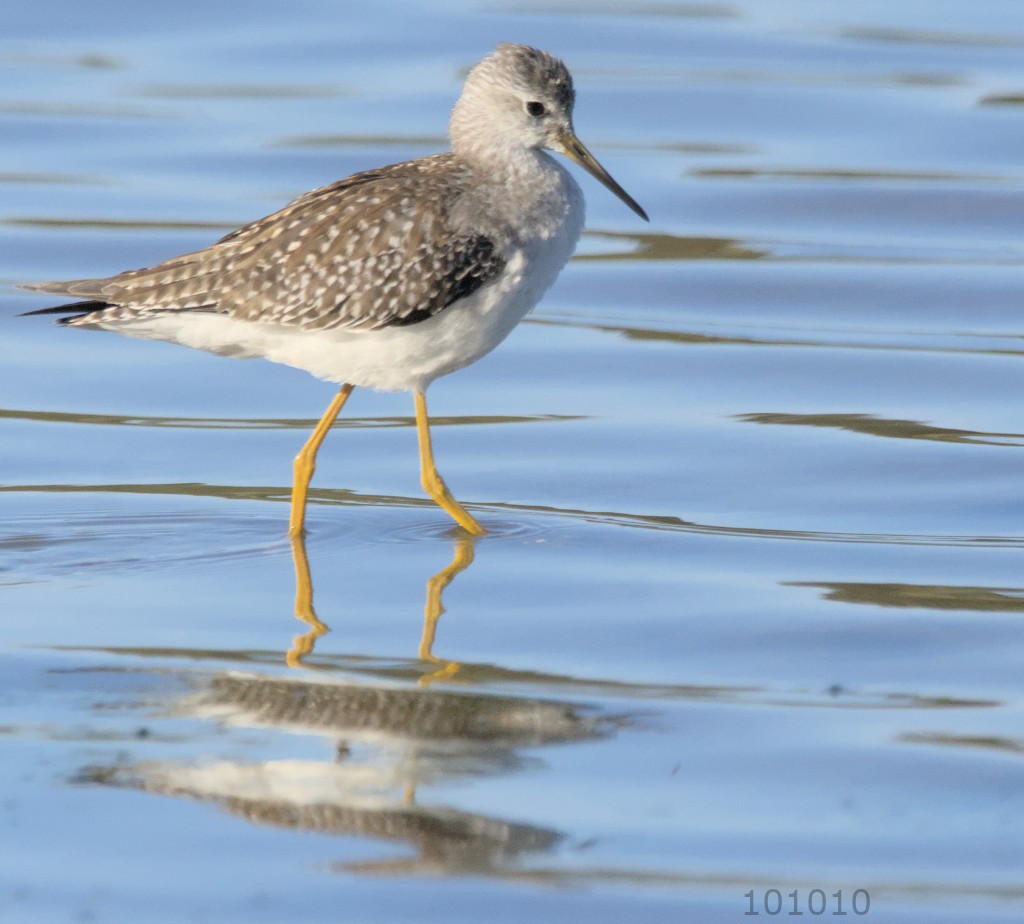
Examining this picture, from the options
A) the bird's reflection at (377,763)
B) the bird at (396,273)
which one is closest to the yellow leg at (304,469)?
the bird at (396,273)

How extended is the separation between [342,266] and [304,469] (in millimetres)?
972

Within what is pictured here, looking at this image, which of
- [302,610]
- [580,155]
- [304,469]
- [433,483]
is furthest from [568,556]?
[580,155]

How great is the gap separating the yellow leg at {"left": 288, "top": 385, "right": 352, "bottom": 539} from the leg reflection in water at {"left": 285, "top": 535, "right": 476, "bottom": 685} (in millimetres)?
104

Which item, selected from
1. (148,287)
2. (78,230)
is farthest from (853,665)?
(78,230)

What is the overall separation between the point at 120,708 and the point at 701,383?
5332mm

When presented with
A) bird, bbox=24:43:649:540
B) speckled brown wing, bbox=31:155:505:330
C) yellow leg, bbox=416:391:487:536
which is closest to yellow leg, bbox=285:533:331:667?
bird, bbox=24:43:649:540

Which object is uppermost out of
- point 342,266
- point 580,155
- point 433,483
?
point 580,155

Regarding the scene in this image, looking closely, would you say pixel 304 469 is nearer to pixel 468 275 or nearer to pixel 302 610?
pixel 468 275

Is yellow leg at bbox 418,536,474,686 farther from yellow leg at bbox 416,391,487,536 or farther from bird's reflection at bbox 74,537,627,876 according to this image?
yellow leg at bbox 416,391,487,536

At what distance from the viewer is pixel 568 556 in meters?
8.12

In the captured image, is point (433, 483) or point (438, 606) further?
point (433, 483)

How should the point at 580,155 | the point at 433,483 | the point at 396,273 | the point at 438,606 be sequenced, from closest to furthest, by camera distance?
the point at 438,606 < the point at 396,273 < the point at 433,483 < the point at 580,155

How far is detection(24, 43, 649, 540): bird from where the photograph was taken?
8.28m

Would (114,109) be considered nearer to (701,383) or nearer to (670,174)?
(670,174)
